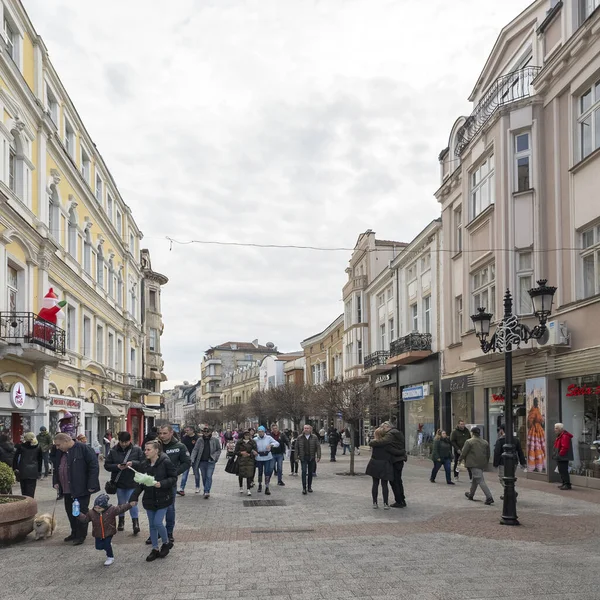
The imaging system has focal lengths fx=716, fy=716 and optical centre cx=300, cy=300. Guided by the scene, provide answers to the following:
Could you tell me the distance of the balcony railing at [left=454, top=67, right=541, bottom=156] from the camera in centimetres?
2022

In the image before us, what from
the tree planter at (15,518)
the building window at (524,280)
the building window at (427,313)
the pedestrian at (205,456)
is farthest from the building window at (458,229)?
the tree planter at (15,518)

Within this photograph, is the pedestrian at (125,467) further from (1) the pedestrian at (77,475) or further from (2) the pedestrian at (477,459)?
(2) the pedestrian at (477,459)

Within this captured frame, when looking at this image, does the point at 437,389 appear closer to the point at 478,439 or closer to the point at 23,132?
the point at 478,439

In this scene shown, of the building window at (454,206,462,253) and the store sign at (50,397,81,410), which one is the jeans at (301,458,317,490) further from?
the building window at (454,206,462,253)

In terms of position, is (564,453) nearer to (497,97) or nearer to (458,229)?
(497,97)

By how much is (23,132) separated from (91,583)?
56.6 ft

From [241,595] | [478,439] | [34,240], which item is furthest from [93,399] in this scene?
[241,595]

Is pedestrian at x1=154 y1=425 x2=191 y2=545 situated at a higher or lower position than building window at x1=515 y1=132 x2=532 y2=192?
lower

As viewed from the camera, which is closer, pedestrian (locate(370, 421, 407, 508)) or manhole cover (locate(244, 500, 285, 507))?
pedestrian (locate(370, 421, 407, 508))

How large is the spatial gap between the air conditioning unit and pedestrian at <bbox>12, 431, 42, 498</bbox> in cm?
1209

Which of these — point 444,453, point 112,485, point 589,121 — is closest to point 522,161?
point 589,121

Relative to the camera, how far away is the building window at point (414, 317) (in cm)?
3362

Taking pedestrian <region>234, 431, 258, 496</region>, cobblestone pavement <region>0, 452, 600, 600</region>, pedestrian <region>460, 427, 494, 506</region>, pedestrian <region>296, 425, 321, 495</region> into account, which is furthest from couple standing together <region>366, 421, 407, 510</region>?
pedestrian <region>234, 431, 258, 496</region>

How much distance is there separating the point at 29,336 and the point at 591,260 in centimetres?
1509
